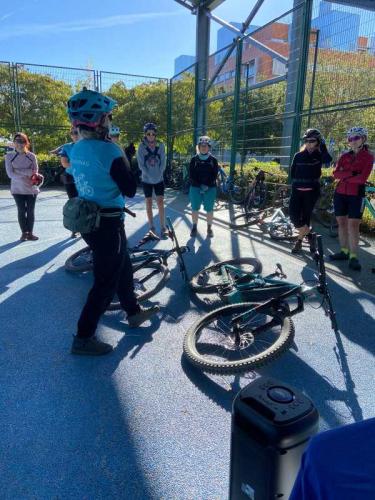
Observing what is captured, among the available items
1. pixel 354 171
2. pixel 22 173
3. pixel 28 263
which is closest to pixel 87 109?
pixel 28 263

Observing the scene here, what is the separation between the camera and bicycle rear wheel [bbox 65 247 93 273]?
494cm

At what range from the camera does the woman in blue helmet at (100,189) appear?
268 cm

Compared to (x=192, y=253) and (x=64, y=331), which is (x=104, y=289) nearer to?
(x=64, y=331)

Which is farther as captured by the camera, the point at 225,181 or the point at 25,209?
the point at 225,181

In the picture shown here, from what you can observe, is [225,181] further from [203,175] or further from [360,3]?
[360,3]

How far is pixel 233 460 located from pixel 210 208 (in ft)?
18.8

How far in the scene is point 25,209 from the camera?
6.43 m

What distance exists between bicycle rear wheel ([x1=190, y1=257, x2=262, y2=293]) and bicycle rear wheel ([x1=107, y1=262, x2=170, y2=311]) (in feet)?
1.18

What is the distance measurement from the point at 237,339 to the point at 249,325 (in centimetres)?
32

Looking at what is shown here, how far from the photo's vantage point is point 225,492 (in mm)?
1827

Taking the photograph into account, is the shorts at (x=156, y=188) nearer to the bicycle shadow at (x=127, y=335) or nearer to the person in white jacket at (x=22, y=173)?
the person in white jacket at (x=22, y=173)

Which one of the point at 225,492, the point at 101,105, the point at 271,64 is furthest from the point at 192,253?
the point at 271,64

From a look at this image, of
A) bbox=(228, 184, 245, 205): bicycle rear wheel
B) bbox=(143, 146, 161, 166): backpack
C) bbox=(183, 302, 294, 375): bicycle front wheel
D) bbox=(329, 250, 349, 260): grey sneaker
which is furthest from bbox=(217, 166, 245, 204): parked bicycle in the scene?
bbox=(183, 302, 294, 375): bicycle front wheel

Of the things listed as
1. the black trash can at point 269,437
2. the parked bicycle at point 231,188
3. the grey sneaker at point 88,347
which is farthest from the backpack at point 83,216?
the parked bicycle at point 231,188
